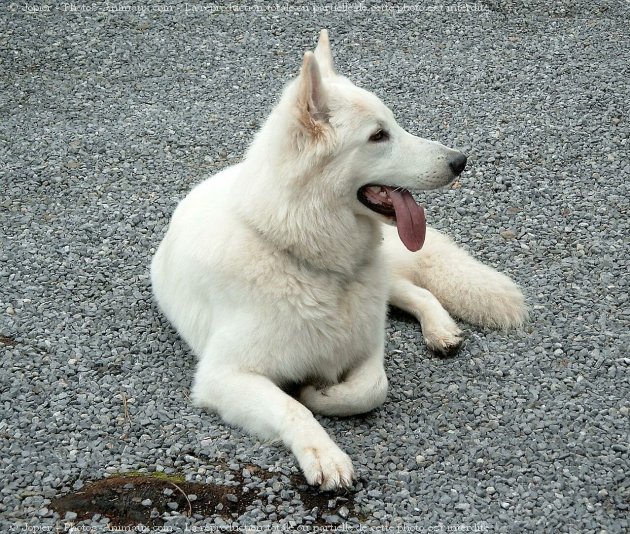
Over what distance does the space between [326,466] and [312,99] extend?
5.32 ft

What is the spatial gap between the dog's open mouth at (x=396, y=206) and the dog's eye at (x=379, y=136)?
0.22 m

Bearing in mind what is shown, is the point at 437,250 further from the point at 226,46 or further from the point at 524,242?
the point at 226,46

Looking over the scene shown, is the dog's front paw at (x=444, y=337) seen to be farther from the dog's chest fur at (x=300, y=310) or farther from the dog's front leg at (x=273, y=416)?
the dog's front leg at (x=273, y=416)

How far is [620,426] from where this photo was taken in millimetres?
4242

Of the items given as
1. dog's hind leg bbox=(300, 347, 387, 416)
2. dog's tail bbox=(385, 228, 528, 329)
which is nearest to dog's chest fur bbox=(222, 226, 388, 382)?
dog's hind leg bbox=(300, 347, 387, 416)

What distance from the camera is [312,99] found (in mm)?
3891

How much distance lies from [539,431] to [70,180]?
4305mm

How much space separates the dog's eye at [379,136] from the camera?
4.09m

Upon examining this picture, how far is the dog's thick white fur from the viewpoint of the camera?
3.98 m

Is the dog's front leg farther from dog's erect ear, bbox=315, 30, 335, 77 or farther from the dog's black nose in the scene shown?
dog's erect ear, bbox=315, 30, 335, 77

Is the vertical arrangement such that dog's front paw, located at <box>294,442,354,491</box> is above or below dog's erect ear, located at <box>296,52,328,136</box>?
below

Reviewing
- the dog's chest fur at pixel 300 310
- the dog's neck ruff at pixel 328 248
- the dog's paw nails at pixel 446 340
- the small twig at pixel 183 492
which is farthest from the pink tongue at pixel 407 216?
the small twig at pixel 183 492

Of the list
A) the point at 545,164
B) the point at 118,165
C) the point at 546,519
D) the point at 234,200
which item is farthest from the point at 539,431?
the point at 118,165

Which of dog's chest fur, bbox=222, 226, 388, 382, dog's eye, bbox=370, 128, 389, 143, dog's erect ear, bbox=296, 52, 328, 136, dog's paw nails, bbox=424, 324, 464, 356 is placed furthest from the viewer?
dog's paw nails, bbox=424, 324, 464, 356
